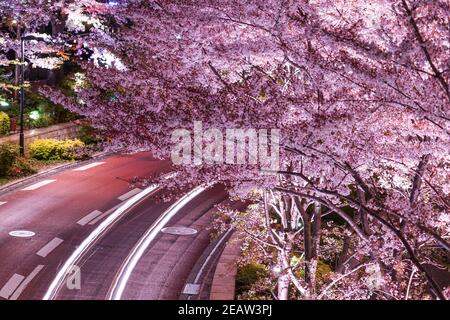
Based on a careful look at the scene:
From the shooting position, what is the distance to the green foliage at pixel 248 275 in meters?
13.2

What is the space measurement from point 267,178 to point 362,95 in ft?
6.16

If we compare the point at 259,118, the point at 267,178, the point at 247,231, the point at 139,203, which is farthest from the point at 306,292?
the point at 139,203

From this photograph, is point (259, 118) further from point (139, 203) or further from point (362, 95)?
point (139, 203)

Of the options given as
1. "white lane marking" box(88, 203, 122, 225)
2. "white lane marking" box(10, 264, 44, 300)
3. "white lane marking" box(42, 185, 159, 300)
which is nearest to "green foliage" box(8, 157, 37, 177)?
"white lane marking" box(42, 185, 159, 300)

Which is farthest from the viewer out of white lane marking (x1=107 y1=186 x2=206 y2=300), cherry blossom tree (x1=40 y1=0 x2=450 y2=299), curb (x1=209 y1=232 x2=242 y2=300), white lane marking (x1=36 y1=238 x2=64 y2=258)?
white lane marking (x1=36 y1=238 x2=64 y2=258)

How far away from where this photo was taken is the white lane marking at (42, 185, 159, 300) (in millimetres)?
13039

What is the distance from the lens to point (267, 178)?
316 inches

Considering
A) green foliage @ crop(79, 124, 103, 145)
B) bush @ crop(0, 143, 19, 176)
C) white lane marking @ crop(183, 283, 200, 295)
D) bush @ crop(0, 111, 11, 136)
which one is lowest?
white lane marking @ crop(183, 283, 200, 295)

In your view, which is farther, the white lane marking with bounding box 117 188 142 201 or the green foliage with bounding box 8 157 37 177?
the green foliage with bounding box 8 157 37 177

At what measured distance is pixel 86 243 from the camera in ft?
52.0

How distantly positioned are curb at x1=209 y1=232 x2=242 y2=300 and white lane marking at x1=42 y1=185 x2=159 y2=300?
2889mm

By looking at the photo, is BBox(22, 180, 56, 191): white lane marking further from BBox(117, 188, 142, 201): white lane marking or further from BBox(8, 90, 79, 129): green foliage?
BBox(8, 90, 79, 129): green foliage

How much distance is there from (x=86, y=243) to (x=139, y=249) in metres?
1.60

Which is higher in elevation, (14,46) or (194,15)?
(14,46)
